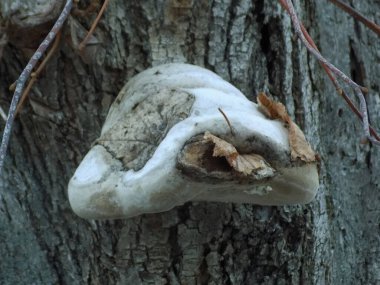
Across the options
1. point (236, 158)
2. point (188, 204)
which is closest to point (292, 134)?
point (236, 158)

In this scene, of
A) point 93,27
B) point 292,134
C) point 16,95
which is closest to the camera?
point 16,95

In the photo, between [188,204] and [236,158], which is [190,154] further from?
[188,204]

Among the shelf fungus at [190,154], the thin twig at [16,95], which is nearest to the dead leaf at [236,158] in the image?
the shelf fungus at [190,154]

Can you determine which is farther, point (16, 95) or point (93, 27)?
point (93, 27)

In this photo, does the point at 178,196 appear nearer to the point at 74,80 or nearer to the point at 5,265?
the point at 74,80

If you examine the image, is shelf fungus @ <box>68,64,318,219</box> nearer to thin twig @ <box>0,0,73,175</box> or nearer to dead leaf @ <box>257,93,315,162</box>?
dead leaf @ <box>257,93,315,162</box>

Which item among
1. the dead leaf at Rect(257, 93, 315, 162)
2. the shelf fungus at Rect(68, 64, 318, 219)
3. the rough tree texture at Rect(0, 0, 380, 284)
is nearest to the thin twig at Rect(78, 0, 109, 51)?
the rough tree texture at Rect(0, 0, 380, 284)

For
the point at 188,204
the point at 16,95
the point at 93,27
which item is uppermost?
the point at 93,27

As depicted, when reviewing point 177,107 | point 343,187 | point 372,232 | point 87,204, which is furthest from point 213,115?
point 372,232
